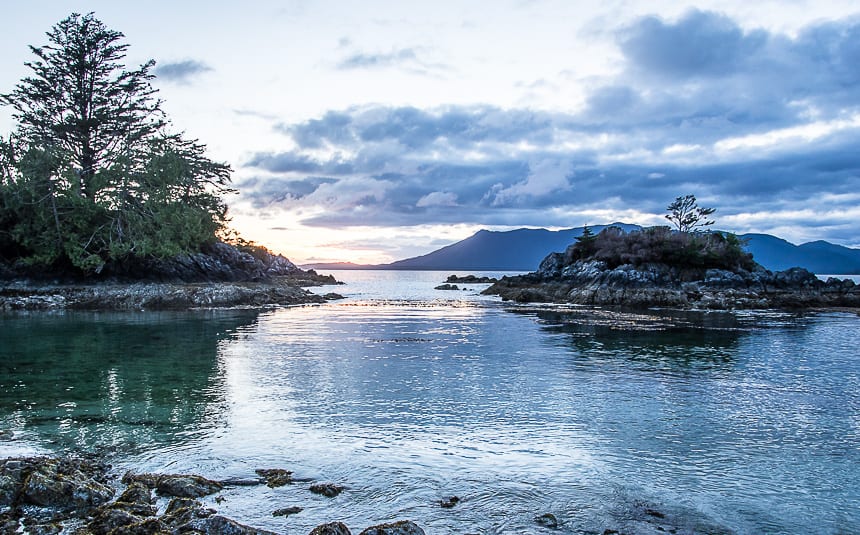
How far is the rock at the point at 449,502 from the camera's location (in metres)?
8.01

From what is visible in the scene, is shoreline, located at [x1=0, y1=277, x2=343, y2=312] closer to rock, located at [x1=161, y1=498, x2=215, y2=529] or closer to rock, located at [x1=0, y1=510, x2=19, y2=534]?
rock, located at [x1=0, y1=510, x2=19, y2=534]

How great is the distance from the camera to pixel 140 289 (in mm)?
46906

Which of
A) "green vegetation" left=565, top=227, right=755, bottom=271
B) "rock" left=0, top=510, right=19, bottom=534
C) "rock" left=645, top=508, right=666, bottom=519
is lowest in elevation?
"rock" left=645, top=508, right=666, bottom=519

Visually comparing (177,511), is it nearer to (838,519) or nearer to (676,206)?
(838,519)

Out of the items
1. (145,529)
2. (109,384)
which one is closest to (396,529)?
(145,529)

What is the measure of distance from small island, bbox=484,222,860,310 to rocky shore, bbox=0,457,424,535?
47.4 metres

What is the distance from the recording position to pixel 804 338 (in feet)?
93.2

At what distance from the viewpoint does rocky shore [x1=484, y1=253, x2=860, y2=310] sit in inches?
1994

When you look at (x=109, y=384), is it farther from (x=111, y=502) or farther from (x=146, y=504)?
(x=146, y=504)

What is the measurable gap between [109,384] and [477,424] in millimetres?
10918

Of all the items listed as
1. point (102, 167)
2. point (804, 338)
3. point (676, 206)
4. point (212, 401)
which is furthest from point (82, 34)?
point (676, 206)

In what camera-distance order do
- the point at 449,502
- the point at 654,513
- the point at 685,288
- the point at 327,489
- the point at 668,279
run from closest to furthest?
the point at 654,513 < the point at 449,502 < the point at 327,489 < the point at 685,288 < the point at 668,279

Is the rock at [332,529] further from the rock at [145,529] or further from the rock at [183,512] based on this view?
the rock at [145,529]

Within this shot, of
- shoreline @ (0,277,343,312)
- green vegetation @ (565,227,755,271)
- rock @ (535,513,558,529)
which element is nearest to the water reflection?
rock @ (535,513,558,529)
